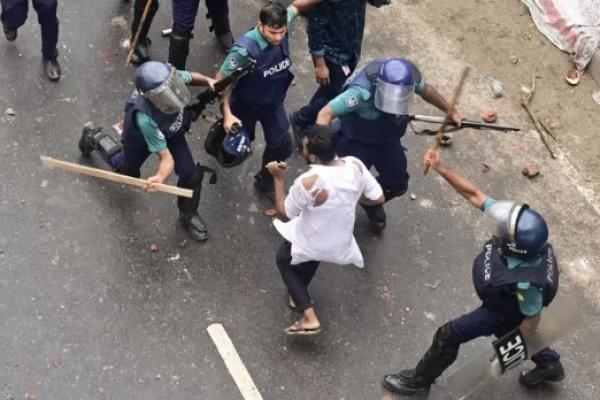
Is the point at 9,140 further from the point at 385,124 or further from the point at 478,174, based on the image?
the point at 478,174

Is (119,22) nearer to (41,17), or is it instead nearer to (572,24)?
(41,17)

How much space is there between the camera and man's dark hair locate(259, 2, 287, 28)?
5047 mm

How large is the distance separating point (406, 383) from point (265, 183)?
6.35 feet

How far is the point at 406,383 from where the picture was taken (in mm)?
5027

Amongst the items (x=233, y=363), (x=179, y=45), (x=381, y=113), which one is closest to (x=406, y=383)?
(x=233, y=363)

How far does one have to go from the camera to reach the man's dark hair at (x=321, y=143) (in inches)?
Result: 174

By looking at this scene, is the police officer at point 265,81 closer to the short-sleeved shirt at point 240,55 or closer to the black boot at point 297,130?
the short-sleeved shirt at point 240,55

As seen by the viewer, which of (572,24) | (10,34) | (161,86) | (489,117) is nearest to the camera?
(161,86)

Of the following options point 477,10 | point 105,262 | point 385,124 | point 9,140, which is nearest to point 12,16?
point 9,140

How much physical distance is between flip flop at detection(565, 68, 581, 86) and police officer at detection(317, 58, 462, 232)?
2705 millimetres

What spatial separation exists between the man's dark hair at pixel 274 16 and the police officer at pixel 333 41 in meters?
0.69

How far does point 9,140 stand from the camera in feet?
19.9

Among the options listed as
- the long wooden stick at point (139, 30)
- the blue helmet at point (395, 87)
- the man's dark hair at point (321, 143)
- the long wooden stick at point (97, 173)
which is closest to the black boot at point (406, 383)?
the man's dark hair at point (321, 143)

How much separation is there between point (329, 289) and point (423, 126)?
6.66 feet
